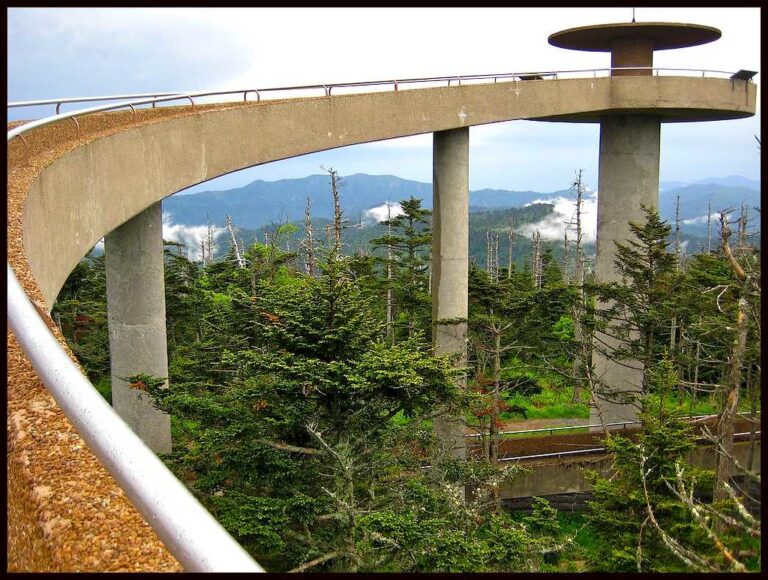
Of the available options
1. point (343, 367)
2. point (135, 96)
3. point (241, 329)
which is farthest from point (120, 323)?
point (343, 367)

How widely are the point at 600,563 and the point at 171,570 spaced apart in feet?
28.6

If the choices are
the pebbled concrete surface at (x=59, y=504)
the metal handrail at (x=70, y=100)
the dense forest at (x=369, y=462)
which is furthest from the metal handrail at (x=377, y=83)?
the pebbled concrete surface at (x=59, y=504)

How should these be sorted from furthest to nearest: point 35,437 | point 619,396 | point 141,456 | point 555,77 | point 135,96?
1. point 619,396
2. point 555,77
3. point 135,96
4. point 35,437
5. point 141,456

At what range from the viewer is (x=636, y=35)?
20.0 meters

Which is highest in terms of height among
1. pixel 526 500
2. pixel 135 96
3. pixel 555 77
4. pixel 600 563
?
pixel 555 77

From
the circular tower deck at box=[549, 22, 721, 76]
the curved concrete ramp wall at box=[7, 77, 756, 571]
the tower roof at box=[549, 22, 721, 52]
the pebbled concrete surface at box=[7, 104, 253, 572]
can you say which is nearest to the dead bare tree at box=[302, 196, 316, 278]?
the curved concrete ramp wall at box=[7, 77, 756, 571]

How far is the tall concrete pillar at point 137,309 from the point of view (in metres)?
13.7

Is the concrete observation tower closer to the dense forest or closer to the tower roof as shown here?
the tower roof

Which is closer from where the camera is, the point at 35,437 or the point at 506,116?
the point at 35,437

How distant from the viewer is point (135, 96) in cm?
1200

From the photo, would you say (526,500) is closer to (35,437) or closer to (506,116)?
(506,116)

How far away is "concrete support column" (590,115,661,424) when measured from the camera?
67.9ft

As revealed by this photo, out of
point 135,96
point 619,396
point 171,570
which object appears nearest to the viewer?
point 171,570

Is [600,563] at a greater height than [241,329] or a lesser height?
lesser
